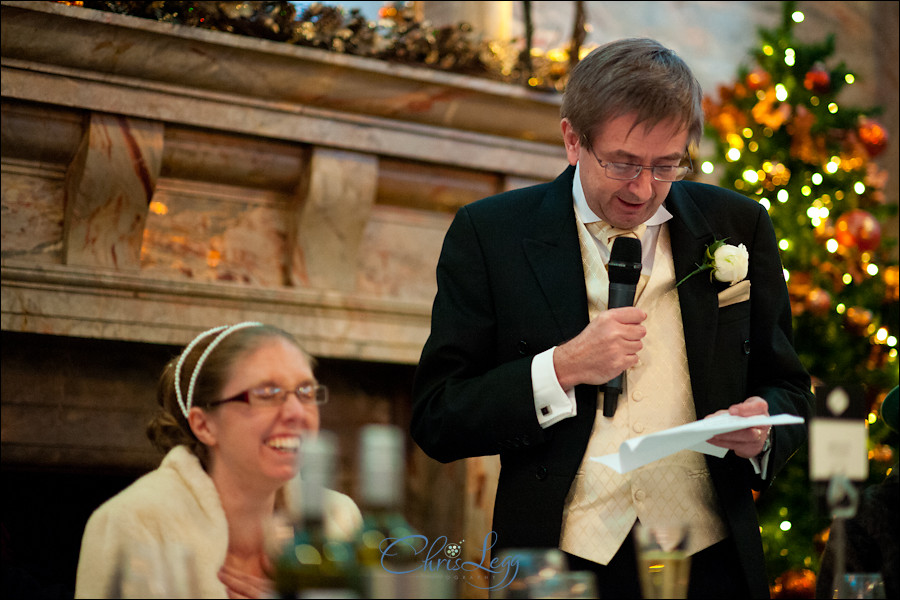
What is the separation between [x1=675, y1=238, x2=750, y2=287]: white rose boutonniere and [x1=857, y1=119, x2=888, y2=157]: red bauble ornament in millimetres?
3742

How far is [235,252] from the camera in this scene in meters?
4.02

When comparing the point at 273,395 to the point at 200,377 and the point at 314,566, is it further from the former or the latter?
the point at 314,566

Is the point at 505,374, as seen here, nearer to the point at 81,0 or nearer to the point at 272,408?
the point at 272,408

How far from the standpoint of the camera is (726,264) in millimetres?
1698

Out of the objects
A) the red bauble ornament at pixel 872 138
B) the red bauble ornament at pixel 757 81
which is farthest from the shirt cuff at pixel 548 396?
the red bauble ornament at pixel 872 138

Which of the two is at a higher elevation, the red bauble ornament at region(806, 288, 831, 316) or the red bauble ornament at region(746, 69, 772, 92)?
the red bauble ornament at region(746, 69, 772, 92)

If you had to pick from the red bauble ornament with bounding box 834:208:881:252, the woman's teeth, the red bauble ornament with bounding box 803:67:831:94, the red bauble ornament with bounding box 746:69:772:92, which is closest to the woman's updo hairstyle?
the woman's teeth

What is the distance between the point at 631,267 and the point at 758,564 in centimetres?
51

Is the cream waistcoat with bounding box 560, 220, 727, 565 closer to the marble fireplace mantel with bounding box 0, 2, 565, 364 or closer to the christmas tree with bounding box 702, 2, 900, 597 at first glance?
the marble fireplace mantel with bounding box 0, 2, 565, 364

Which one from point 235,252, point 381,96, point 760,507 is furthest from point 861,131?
point 235,252

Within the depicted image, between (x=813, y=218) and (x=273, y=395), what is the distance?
388 cm

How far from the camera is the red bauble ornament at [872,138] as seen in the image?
5.07 m

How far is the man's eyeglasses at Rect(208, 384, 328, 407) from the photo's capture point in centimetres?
164

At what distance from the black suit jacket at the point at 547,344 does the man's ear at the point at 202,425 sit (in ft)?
1.10
